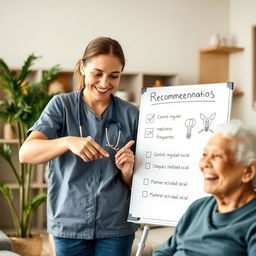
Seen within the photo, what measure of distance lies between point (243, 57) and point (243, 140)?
4380mm

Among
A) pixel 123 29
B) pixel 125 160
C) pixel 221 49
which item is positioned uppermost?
pixel 123 29

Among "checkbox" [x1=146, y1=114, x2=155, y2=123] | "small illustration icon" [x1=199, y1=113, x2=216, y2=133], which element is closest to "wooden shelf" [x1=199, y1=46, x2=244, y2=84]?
"checkbox" [x1=146, y1=114, x2=155, y2=123]

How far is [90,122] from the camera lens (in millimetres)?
2260

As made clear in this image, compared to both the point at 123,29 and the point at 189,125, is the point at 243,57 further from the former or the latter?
the point at 189,125

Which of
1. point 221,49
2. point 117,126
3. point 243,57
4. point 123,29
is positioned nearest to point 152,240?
point 117,126

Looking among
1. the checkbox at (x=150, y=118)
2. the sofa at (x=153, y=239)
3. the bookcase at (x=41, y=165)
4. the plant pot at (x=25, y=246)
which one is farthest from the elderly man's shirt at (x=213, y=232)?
the bookcase at (x=41, y=165)

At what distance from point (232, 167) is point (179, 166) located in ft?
1.92

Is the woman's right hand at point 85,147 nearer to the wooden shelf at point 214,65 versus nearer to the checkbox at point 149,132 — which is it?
the checkbox at point 149,132

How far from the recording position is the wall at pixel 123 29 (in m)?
5.38

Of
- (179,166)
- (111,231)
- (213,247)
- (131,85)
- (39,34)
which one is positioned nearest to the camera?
(213,247)

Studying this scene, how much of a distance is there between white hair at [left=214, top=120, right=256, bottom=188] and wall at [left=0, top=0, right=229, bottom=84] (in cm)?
387

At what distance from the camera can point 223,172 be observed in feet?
5.77

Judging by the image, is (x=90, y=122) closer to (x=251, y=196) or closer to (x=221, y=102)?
(x=221, y=102)

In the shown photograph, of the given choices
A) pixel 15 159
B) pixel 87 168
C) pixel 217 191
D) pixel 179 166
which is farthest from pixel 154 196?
pixel 15 159
